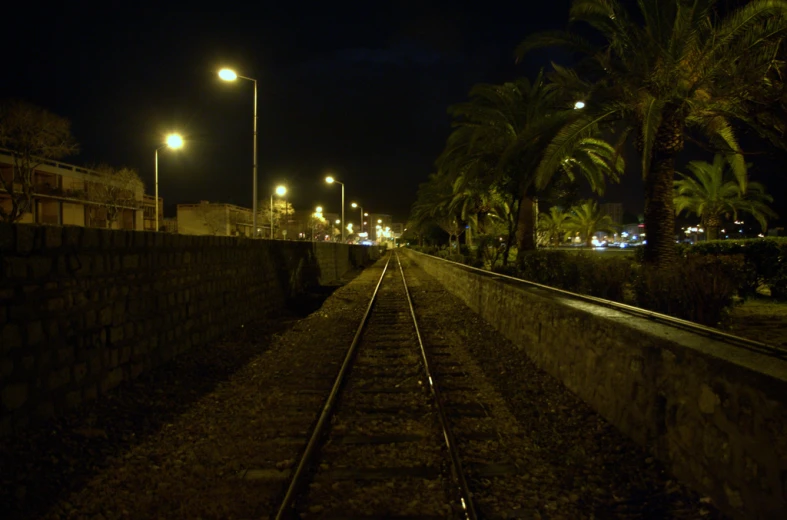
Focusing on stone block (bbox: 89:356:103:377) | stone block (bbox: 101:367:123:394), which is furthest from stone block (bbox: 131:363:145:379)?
stone block (bbox: 89:356:103:377)

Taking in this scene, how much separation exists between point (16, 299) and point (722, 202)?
120 feet

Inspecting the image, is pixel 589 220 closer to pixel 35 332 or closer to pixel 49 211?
pixel 49 211

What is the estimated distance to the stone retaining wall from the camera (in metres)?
3.33

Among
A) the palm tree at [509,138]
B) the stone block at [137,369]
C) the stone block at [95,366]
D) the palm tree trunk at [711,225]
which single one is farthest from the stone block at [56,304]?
the palm tree trunk at [711,225]

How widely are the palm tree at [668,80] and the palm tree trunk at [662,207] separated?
23 millimetres

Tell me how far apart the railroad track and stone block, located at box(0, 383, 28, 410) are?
8.73 feet

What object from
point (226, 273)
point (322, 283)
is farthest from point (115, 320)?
point (322, 283)

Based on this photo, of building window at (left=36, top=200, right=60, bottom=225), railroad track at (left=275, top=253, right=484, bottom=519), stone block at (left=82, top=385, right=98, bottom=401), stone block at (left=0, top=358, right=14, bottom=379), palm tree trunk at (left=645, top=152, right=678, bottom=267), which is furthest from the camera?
building window at (left=36, top=200, right=60, bottom=225)

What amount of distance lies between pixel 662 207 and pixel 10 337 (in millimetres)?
12846

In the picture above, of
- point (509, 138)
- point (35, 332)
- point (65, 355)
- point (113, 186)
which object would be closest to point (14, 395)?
point (35, 332)

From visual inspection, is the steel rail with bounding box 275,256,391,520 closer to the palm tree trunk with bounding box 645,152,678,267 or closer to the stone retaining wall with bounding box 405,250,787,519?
the stone retaining wall with bounding box 405,250,787,519

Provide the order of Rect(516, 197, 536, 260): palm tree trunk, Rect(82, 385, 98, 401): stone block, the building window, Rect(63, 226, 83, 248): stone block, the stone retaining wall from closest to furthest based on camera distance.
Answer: the stone retaining wall < Rect(63, 226, 83, 248): stone block < Rect(82, 385, 98, 401): stone block < Rect(516, 197, 536, 260): palm tree trunk < the building window

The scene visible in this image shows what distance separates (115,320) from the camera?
6.90 m

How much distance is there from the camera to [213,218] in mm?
79562
